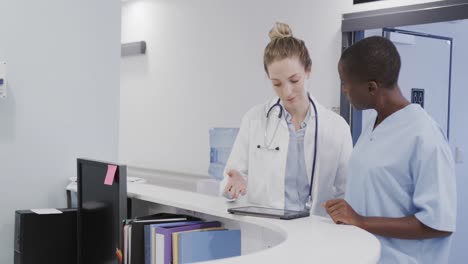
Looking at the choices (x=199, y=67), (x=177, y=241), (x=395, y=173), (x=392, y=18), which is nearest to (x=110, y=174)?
(x=177, y=241)

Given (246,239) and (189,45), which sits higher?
(189,45)

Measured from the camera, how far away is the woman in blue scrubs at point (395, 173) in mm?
1411

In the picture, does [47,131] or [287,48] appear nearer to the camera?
[287,48]

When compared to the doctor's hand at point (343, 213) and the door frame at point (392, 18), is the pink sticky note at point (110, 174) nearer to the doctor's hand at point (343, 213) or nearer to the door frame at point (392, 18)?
the doctor's hand at point (343, 213)

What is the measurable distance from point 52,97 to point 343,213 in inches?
65.2

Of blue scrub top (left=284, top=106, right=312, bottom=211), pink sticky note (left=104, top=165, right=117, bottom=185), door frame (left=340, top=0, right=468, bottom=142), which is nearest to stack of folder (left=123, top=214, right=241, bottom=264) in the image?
pink sticky note (left=104, top=165, right=117, bottom=185)

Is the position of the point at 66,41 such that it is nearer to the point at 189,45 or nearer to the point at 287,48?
the point at 287,48

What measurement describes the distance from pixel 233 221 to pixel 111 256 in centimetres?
50

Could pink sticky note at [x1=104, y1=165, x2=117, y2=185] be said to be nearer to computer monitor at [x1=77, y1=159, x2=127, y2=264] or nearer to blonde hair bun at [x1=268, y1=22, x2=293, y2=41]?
computer monitor at [x1=77, y1=159, x2=127, y2=264]

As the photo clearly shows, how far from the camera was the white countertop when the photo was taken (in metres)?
1.17

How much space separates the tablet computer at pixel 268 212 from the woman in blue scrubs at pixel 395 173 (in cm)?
13

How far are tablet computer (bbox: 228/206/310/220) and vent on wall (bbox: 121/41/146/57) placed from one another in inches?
166

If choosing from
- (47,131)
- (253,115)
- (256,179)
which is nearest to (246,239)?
(256,179)

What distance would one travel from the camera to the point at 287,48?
1.96 metres
